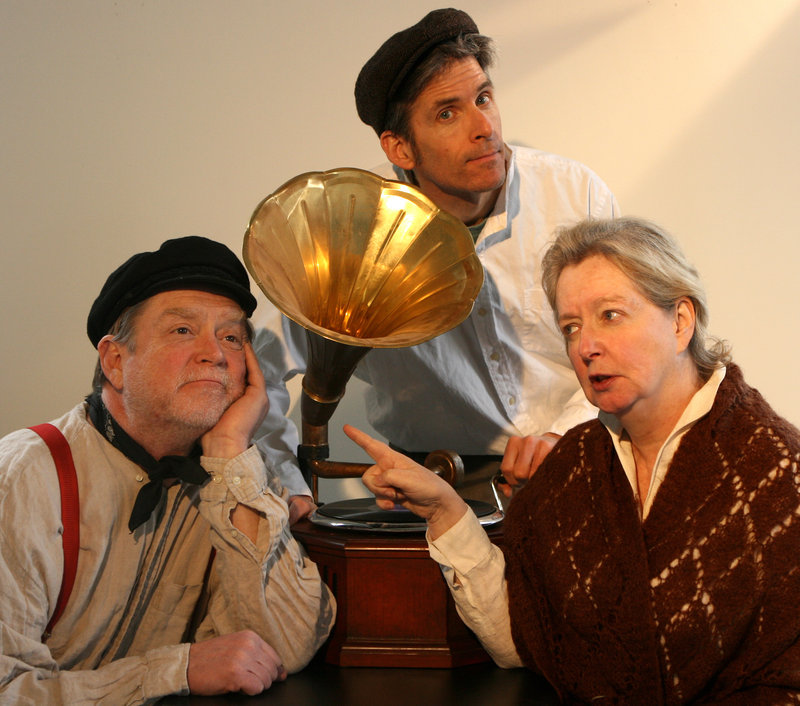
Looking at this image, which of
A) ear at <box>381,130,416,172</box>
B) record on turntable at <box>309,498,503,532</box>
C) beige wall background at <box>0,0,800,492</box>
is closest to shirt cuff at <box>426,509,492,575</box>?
record on turntable at <box>309,498,503,532</box>

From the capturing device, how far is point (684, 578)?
1379mm

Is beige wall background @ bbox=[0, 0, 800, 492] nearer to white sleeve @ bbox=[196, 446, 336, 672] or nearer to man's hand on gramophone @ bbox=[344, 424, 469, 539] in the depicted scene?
white sleeve @ bbox=[196, 446, 336, 672]

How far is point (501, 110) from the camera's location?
9.77ft

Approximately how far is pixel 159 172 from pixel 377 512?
64.8 inches

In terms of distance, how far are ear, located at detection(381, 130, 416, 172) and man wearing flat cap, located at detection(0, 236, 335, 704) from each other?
66 cm

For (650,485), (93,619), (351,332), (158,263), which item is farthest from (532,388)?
(93,619)

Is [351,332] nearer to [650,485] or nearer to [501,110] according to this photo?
[650,485]

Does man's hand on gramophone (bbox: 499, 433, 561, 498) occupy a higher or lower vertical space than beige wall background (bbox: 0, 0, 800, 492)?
lower

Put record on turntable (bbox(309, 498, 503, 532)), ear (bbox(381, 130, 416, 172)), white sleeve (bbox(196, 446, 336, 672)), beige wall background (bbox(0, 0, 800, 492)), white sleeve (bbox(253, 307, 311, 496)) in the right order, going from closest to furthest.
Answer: white sleeve (bbox(196, 446, 336, 672))
record on turntable (bbox(309, 498, 503, 532))
white sleeve (bbox(253, 307, 311, 496))
ear (bbox(381, 130, 416, 172))
beige wall background (bbox(0, 0, 800, 492))

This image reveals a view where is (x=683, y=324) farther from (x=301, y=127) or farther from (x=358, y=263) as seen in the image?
(x=301, y=127)

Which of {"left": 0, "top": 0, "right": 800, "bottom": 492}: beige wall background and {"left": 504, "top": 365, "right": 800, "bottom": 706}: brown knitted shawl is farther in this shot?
{"left": 0, "top": 0, "right": 800, "bottom": 492}: beige wall background

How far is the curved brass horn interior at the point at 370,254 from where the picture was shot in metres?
1.82

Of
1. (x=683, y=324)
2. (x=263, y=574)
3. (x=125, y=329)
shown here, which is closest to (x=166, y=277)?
(x=125, y=329)

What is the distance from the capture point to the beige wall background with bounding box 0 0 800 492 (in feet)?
9.45
